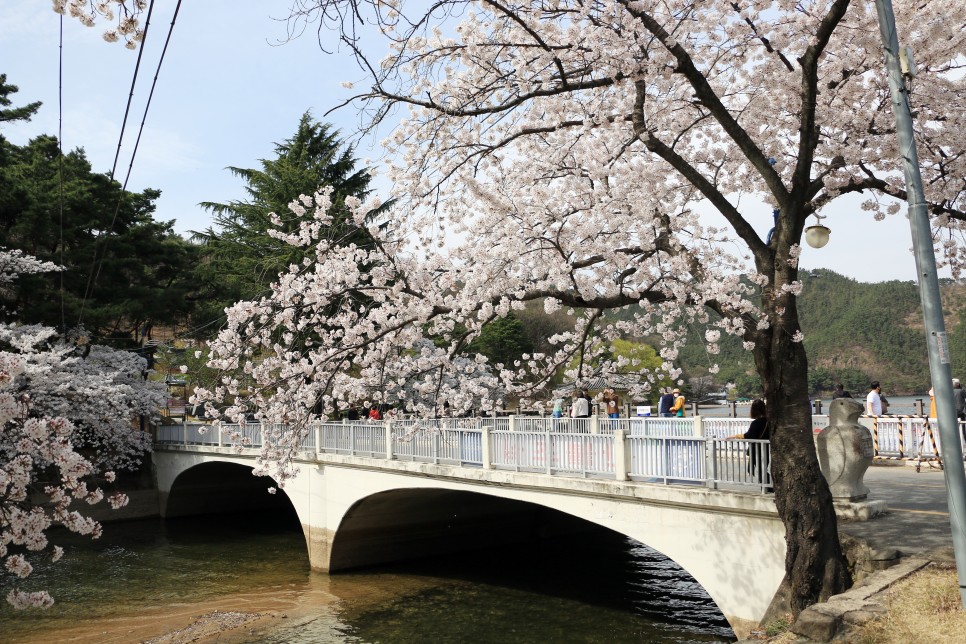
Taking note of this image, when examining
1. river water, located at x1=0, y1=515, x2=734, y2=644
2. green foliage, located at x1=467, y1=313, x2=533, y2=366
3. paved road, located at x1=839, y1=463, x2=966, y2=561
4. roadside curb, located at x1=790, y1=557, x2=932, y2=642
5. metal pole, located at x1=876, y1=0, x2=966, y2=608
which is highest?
green foliage, located at x1=467, y1=313, x2=533, y2=366

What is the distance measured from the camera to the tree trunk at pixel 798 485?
302 inches

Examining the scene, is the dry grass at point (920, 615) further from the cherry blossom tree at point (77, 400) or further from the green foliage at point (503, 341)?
the green foliage at point (503, 341)

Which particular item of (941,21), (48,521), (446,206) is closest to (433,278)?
(446,206)

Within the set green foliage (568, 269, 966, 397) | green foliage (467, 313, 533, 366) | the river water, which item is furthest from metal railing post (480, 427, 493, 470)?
green foliage (568, 269, 966, 397)

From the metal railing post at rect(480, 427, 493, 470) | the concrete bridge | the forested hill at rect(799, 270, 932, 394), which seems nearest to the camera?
the concrete bridge

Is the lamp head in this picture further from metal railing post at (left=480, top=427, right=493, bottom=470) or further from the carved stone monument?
metal railing post at (left=480, top=427, right=493, bottom=470)

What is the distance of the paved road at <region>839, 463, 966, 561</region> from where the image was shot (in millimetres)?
7898

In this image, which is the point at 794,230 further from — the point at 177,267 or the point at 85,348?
the point at 177,267

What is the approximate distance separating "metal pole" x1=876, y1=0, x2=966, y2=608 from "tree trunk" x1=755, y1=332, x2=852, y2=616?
1722 mm

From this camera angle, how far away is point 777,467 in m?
8.10

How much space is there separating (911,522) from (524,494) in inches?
247

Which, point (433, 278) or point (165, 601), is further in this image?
point (165, 601)

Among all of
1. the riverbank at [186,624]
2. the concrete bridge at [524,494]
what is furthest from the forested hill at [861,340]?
the riverbank at [186,624]

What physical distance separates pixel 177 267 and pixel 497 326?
839 inches
